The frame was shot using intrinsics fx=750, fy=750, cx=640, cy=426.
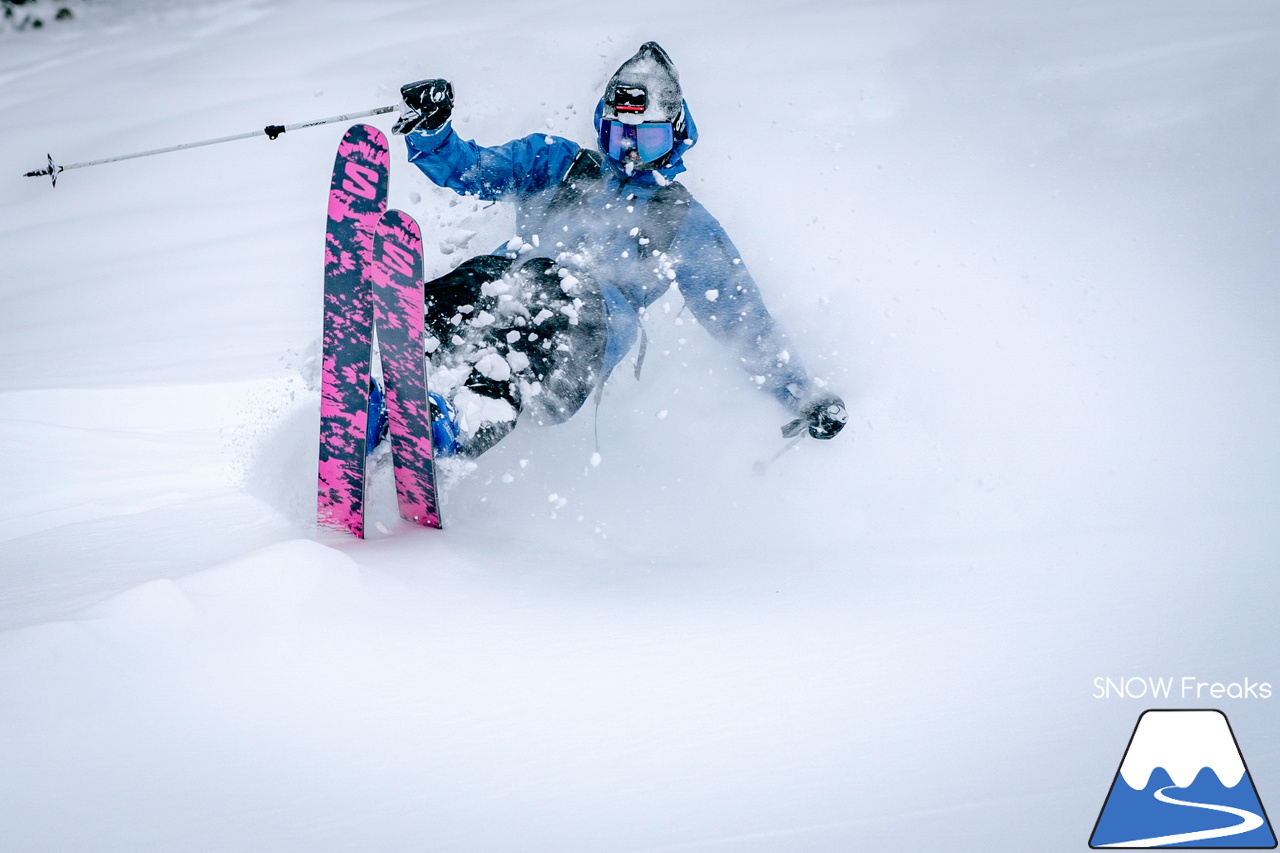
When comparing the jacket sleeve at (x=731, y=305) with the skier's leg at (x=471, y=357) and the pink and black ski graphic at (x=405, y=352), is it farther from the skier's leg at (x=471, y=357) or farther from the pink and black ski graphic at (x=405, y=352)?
the pink and black ski graphic at (x=405, y=352)

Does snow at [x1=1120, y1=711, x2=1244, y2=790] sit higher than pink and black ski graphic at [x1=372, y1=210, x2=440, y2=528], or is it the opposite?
pink and black ski graphic at [x1=372, y1=210, x2=440, y2=528]

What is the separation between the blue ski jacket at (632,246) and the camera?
2807 mm

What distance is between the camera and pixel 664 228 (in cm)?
285

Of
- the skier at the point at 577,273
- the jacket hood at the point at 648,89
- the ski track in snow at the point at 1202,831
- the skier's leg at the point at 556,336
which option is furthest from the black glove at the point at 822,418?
the ski track in snow at the point at 1202,831

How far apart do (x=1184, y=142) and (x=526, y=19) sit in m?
6.26

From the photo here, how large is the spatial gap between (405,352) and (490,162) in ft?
2.80

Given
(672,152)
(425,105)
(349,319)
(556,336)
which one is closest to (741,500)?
(556,336)

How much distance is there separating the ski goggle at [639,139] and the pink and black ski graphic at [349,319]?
2.71 feet

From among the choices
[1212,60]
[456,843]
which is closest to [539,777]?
[456,843]

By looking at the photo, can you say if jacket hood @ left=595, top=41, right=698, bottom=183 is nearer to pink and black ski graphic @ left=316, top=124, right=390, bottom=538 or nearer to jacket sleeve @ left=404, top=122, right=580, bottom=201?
jacket sleeve @ left=404, top=122, right=580, bottom=201

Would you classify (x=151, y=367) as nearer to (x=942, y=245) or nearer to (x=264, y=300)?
(x=264, y=300)

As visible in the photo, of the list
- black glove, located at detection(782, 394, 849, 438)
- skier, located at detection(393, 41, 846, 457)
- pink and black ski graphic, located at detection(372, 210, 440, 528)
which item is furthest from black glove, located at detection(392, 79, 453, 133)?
black glove, located at detection(782, 394, 849, 438)

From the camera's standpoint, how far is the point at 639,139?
107 inches

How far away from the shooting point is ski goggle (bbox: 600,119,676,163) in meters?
2.70
